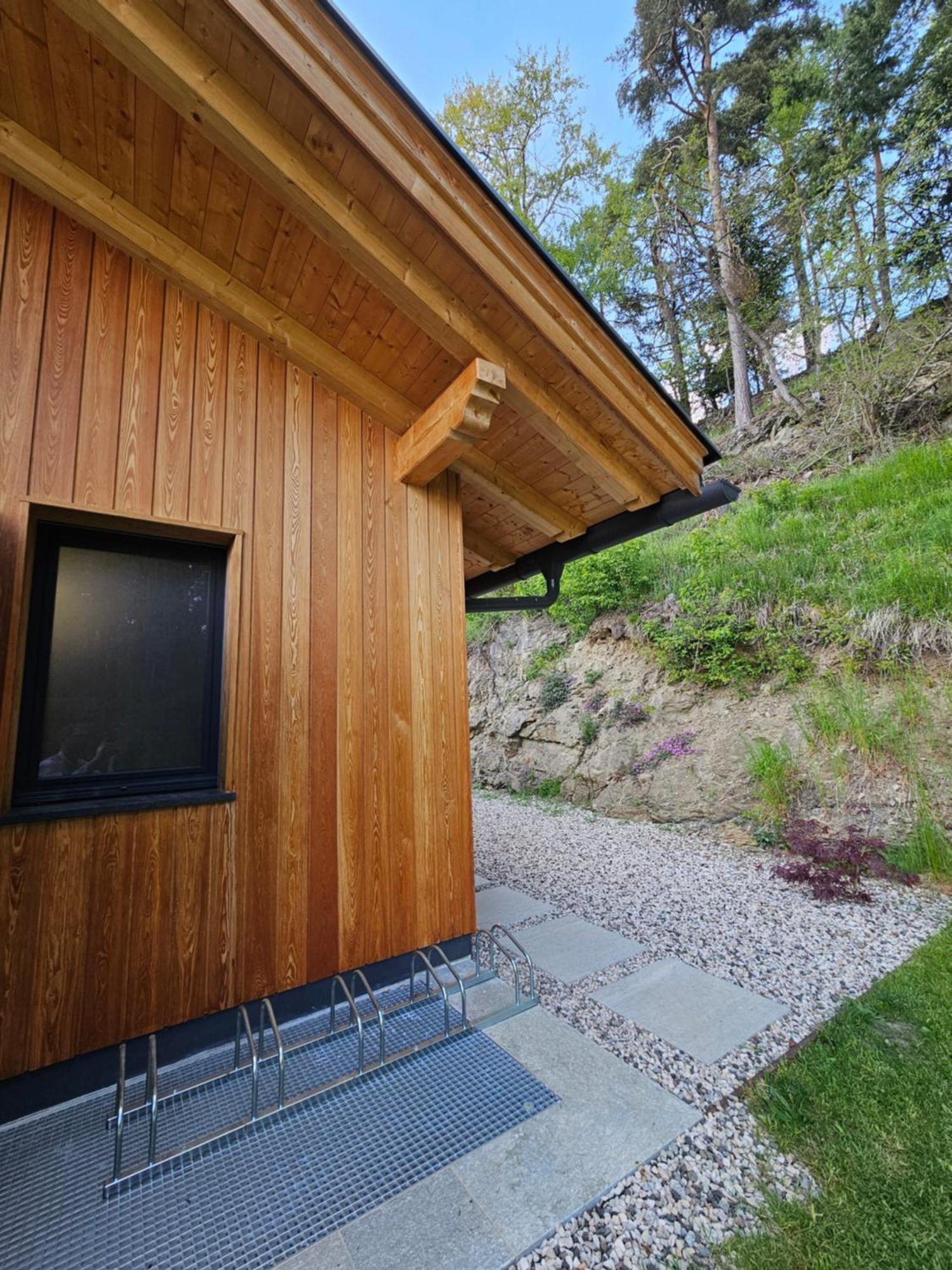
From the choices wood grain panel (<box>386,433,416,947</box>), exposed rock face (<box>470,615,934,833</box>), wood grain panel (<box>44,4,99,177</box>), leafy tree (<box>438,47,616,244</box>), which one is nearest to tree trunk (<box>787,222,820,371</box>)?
leafy tree (<box>438,47,616,244</box>)

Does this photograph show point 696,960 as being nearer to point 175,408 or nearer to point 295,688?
point 295,688

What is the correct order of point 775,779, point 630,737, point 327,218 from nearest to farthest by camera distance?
1. point 327,218
2. point 775,779
3. point 630,737

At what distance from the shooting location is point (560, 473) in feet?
10.4

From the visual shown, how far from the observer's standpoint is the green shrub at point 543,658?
26.3ft

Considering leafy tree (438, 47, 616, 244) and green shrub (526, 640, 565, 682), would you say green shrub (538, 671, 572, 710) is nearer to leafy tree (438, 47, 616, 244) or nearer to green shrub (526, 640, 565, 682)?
green shrub (526, 640, 565, 682)

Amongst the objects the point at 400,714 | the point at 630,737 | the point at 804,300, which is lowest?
the point at 630,737

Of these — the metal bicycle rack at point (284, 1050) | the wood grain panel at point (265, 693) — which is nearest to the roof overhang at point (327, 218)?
the wood grain panel at point (265, 693)

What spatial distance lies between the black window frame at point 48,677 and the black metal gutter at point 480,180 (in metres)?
1.85

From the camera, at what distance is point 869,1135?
1610 mm

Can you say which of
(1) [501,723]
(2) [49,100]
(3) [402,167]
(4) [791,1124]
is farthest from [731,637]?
(2) [49,100]

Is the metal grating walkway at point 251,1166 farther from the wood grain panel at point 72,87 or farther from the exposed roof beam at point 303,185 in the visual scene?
the wood grain panel at point 72,87

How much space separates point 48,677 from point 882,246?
11000mm

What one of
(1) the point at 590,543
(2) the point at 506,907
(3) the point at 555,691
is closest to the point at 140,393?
(1) the point at 590,543

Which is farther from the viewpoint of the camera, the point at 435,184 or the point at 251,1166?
the point at 435,184
